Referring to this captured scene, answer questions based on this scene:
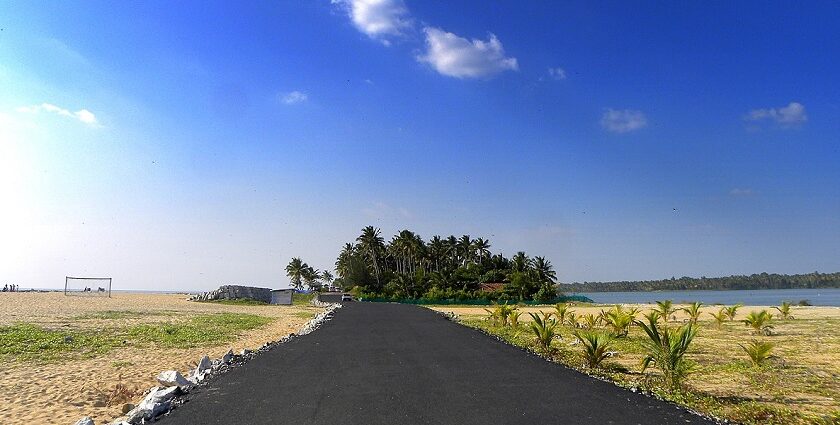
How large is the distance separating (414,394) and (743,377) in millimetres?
8135

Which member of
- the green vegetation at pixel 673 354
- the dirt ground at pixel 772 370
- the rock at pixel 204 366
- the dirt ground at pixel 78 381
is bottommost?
the dirt ground at pixel 772 370

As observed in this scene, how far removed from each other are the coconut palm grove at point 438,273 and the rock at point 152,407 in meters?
66.1

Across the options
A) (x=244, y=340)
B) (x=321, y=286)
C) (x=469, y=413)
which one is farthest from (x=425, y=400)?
(x=321, y=286)

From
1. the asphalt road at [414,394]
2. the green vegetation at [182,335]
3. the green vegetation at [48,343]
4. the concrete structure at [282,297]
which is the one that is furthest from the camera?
the concrete structure at [282,297]

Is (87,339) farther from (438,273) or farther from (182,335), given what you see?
(438,273)

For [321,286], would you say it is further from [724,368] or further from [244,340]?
[724,368]

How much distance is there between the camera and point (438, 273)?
9012 cm

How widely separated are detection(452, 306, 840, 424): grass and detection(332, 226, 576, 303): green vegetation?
56.3 m

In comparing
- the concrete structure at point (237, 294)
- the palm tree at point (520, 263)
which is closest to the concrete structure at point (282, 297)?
the concrete structure at point (237, 294)

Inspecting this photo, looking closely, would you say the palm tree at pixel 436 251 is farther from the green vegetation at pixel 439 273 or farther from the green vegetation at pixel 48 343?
the green vegetation at pixel 48 343

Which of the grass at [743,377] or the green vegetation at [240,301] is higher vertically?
the green vegetation at [240,301]

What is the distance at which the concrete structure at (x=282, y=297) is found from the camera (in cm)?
7444

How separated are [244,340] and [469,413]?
16556mm

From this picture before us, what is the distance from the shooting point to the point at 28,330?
2094 centimetres
